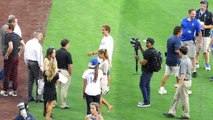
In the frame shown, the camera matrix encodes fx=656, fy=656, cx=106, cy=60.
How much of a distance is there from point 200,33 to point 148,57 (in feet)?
10.1

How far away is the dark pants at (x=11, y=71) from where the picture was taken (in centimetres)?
1828

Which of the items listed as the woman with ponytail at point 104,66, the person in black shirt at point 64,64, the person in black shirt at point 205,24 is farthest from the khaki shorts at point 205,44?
the person in black shirt at point 64,64

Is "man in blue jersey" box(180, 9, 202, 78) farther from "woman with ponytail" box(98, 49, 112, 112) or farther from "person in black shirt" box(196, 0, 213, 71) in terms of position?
"woman with ponytail" box(98, 49, 112, 112)

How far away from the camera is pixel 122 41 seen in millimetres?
22859

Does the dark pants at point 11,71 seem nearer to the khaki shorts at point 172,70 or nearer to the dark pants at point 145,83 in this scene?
the dark pants at point 145,83

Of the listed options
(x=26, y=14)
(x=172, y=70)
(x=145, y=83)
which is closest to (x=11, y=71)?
(x=145, y=83)

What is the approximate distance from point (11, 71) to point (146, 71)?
12.4 ft

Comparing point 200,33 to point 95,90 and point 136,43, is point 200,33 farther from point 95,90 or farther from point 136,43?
point 95,90

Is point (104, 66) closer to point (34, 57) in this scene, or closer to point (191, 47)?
point (34, 57)

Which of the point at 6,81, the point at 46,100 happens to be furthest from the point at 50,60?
the point at 6,81

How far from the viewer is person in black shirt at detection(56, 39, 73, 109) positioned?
57.3ft

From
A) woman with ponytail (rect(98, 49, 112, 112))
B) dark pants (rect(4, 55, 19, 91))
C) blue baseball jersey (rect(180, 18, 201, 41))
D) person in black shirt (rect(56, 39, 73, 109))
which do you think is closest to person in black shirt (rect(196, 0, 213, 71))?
blue baseball jersey (rect(180, 18, 201, 41))

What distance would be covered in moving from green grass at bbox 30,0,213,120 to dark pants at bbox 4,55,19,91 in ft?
3.22

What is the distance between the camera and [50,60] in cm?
1664
